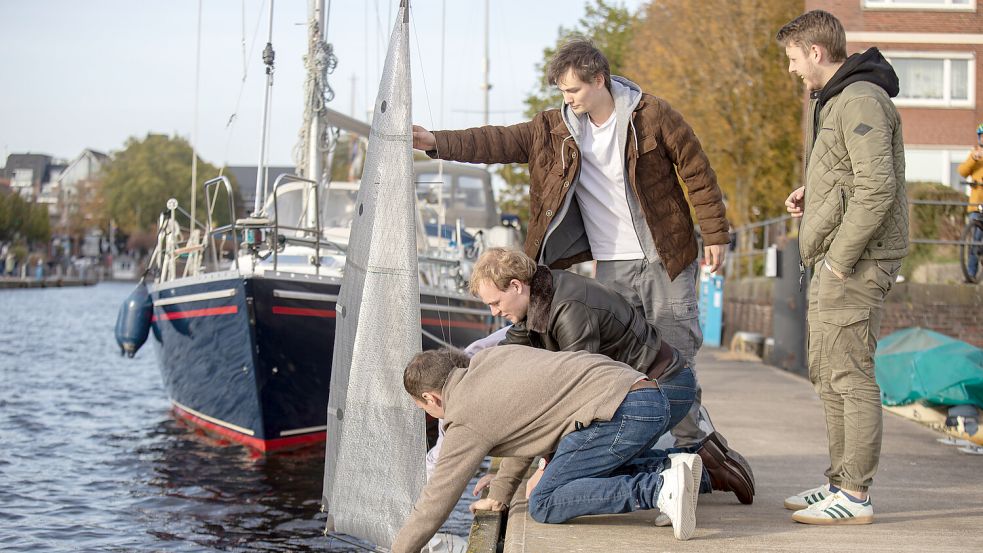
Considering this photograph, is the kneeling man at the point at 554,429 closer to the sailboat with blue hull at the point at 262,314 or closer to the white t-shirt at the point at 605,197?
the white t-shirt at the point at 605,197

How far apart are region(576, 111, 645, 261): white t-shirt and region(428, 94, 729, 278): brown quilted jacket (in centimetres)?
11

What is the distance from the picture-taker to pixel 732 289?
2325 centimetres

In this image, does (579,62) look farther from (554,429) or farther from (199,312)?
A: (199,312)

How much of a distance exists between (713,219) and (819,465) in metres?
2.15

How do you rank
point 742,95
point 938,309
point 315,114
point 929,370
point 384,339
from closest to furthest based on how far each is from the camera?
point 384,339 → point 929,370 → point 315,114 → point 938,309 → point 742,95

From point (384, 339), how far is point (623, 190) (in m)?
1.37

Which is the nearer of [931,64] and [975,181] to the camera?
[975,181]

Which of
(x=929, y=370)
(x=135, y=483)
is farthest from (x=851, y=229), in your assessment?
(x=135, y=483)

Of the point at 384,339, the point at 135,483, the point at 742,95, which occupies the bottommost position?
the point at 135,483

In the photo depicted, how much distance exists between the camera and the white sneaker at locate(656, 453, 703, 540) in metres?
4.54

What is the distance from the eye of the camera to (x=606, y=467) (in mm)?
4793

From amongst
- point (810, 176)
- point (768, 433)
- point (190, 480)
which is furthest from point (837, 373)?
point (190, 480)

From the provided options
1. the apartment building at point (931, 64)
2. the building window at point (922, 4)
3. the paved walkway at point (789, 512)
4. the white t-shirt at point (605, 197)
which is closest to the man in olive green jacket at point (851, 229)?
the paved walkway at point (789, 512)

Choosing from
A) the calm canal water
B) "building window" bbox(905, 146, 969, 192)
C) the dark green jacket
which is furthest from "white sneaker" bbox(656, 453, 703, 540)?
"building window" bbox(905, 146, 969, 192)
